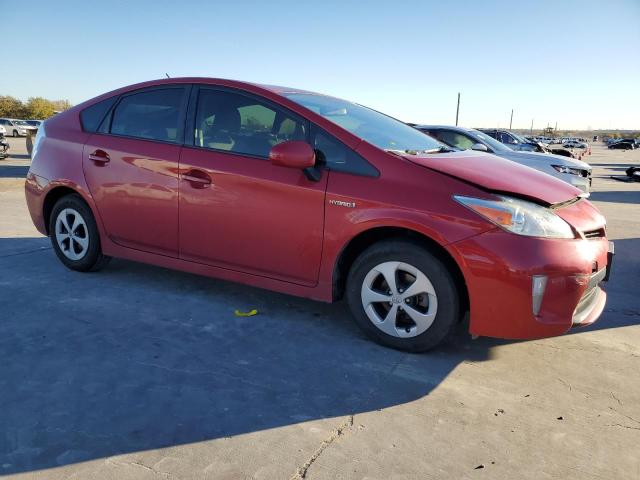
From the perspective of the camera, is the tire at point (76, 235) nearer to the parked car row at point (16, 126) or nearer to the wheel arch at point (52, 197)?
the wheel arch at point (52, 197)

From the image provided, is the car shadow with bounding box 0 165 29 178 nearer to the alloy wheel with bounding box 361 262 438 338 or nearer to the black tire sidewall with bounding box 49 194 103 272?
the black tire sidewall with bounding box 49 194 103 272

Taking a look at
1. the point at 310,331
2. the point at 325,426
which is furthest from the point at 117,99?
the point at 325,426

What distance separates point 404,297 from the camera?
3.36 meters

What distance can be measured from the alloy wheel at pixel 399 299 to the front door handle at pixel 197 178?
1.39 meters

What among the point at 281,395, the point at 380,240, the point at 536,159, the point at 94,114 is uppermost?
the point at 94,114

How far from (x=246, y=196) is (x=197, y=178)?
47 cm

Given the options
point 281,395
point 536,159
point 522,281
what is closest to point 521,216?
point 522,281

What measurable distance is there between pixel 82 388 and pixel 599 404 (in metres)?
2.77

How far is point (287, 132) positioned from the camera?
3.75 meters

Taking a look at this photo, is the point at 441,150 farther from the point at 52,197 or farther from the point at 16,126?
the point at 16,126

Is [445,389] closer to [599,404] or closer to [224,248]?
[599,404]

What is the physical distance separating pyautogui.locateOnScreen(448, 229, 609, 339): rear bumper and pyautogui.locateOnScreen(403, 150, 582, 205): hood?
334 millimetres

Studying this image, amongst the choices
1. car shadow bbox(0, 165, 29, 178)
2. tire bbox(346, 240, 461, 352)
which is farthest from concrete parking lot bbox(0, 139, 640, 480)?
car shadow bbox(0, 165, 29, 178)

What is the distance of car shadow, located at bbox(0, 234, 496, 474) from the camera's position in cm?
248
